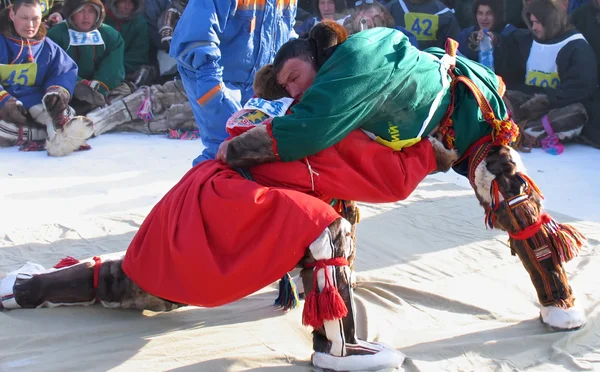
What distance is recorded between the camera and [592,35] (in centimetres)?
583

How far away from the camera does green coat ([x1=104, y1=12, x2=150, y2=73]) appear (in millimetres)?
6766

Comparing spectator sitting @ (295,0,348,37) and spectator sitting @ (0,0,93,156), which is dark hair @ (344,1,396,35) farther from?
spectator sitting @ (0,0,93,156)

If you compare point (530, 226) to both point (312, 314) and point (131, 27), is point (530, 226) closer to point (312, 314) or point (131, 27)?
point (312, 314)

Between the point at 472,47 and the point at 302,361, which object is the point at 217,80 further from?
the point at 472,47

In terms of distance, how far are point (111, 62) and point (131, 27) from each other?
0.69 metres

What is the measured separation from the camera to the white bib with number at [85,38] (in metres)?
6.07

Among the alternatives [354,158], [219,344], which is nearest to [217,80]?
[354,158]

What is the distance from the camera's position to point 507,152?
2373mm

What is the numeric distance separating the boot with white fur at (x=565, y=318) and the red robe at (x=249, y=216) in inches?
26.4

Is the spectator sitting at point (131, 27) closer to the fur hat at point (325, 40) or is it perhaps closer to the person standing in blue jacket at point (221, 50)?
the person standing in blue jacket at point (221, 50)

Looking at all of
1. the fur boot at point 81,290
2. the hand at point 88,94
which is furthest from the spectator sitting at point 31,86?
the fur boot at point 81,290

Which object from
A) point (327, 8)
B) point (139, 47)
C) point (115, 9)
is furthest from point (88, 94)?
point (327, 8)

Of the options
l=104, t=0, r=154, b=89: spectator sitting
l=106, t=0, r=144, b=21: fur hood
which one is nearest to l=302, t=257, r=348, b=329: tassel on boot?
l=104, t=0, r=154, b=89: spectator sitting

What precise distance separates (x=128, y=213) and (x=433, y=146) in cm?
197
